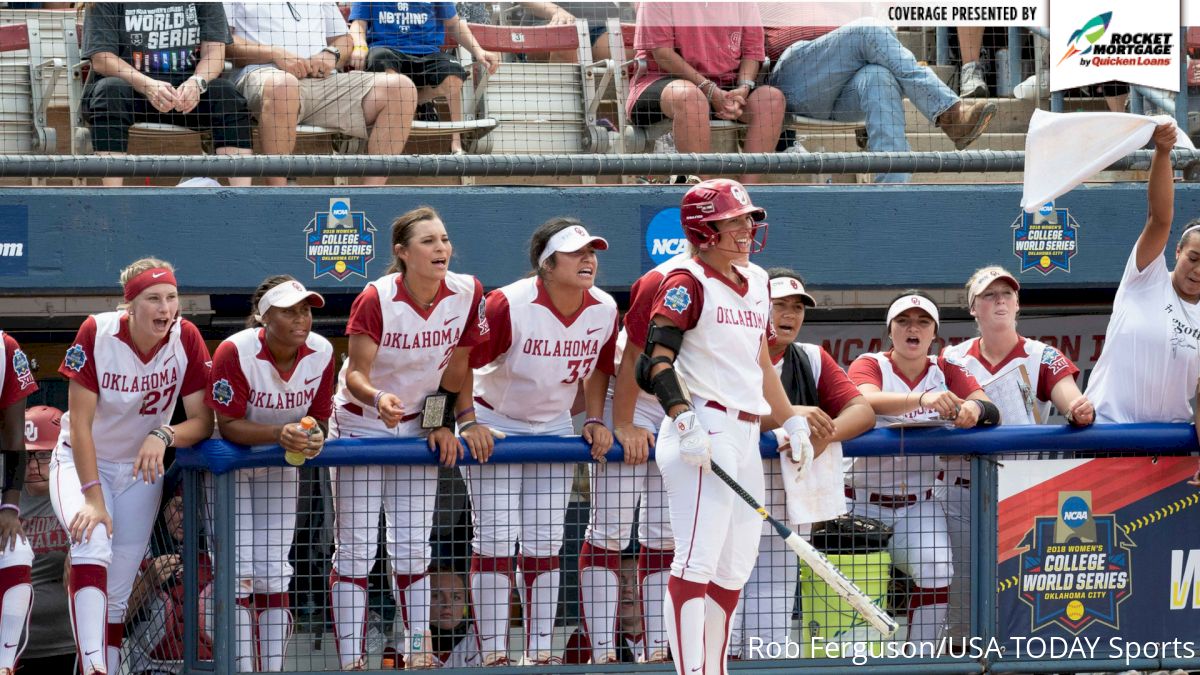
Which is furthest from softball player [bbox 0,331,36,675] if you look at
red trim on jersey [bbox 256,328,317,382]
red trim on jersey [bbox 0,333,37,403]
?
red trim on jersey [bbox 256,328,317,382]

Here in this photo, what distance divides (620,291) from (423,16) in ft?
5.81

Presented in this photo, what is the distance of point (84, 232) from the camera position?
21.4ft

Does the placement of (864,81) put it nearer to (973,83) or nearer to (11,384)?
(973,83)

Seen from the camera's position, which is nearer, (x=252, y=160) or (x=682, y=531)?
(x=682, y=531)

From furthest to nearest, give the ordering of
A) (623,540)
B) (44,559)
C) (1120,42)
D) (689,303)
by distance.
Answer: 1. (1120,42)
2. (44,559)
3. (623,540)
4. (689,303)

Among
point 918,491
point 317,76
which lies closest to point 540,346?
point 918,491

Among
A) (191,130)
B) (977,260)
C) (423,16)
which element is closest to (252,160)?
(191,130)

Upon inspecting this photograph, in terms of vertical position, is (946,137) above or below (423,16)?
below

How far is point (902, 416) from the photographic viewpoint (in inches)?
199

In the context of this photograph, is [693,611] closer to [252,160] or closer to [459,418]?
[459,418]

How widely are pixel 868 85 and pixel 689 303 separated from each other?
3.30 m

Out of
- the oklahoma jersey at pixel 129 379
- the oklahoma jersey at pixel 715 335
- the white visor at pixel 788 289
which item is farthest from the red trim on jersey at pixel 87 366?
the white visor at pixel 788 289

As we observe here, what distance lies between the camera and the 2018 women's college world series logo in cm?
668

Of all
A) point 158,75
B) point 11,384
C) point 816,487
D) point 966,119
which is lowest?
point 816,487
